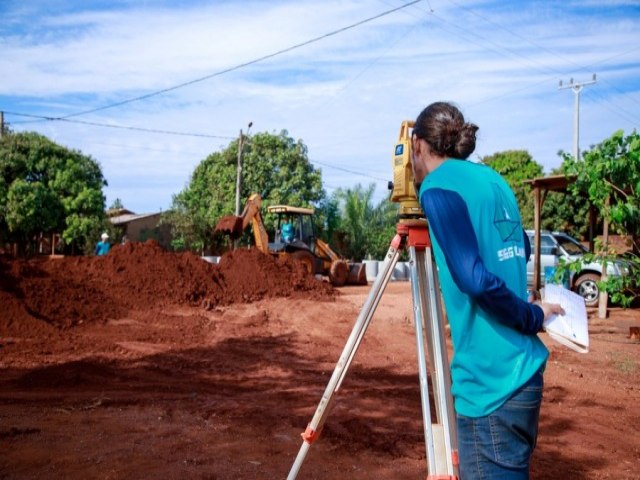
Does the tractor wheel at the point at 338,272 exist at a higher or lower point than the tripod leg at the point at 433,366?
lower

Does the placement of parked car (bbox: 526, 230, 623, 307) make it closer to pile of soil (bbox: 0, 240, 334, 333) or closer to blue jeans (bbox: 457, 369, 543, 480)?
pile of soil (bbox: 0, 240, 334, 333)

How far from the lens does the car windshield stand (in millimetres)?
16516

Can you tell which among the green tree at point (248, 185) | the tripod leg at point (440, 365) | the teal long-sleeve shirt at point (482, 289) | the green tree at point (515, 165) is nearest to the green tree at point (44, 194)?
the green tree at point (248, 185)

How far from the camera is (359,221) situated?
31297mm

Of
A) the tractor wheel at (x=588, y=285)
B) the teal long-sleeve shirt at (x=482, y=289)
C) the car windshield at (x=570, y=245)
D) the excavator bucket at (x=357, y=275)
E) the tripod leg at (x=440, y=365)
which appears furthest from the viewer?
the excavator bucket at (x=357, y=275)

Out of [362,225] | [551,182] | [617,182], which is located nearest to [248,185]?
[362,225]

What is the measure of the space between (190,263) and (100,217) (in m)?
17.0

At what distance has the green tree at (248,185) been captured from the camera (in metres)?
31.6

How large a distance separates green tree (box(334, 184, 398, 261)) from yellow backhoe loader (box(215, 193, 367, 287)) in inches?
345

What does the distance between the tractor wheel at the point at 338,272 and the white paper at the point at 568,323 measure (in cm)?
1885

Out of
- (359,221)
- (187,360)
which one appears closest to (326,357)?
(187,360)

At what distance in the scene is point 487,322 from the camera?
6.27 feet

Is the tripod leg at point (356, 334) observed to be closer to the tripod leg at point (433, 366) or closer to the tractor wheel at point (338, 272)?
the tripod leg at point (433, 366)

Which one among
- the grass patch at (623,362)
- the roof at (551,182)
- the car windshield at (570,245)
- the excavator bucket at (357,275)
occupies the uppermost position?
the roof at (551,182)
